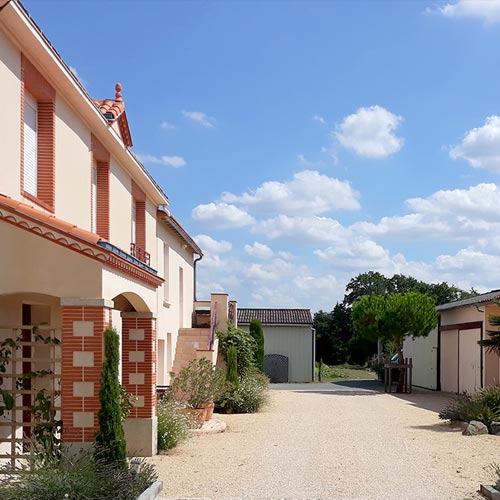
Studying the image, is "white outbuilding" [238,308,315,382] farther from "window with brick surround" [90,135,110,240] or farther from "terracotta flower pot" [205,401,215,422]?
"window with brick surround" [90,135,110,240]

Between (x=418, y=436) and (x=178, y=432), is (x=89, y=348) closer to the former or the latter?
(x=178, y=432)

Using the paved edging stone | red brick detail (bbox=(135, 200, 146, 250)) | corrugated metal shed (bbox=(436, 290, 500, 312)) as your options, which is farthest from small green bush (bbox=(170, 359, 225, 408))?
the paved edging stone

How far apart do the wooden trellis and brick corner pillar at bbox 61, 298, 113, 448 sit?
36 centimetres

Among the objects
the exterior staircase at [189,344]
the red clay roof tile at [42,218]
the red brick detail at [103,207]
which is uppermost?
the red brick detail at [103,207]

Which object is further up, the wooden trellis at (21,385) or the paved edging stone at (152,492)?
the wooden trellis at (21,385)

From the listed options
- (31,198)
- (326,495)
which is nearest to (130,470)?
(326,495)

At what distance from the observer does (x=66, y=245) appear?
32.0 feet

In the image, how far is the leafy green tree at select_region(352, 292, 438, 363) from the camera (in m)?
32.4

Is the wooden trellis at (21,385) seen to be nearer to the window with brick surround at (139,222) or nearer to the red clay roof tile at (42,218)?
the red clay roof tile at (42,218)

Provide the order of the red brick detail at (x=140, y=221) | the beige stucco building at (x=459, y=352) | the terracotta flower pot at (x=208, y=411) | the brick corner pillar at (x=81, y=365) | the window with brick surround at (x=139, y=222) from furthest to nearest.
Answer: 1. the beige stucco building at (x=459, y=352)
2. the red brick detail at (x=140, y=221)
3. the window with brick surround at (x=139, y=222)
4. the terracotta flower pot at (x=208, y=411)
5. the brick corner pillar at (x=81, y=365)

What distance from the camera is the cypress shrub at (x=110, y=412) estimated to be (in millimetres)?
9727

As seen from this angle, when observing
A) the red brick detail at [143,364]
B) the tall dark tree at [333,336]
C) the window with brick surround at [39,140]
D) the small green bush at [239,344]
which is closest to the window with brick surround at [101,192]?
the red brick detail at [143,364]

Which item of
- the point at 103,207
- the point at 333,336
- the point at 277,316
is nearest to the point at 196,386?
the point at 103,207

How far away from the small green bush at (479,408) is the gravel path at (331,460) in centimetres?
45
